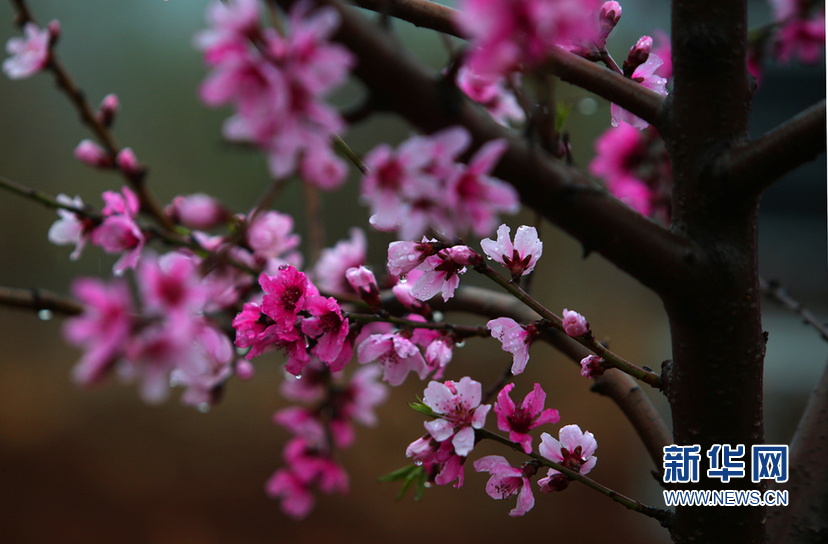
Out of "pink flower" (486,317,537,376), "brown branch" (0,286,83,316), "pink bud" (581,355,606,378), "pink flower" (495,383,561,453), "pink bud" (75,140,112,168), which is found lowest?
"pink flower" (495,383,561,453)

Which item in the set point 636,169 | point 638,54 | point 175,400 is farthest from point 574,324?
point 175,400

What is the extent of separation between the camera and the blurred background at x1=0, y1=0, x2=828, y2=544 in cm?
132

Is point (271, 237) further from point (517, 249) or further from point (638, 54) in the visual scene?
point (638, 54)

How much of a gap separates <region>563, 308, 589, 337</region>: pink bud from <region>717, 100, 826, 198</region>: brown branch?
0.13 m

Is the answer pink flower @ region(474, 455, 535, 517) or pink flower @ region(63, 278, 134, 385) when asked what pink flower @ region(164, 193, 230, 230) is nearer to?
pink flower @ region(63, 278, 134, 385)

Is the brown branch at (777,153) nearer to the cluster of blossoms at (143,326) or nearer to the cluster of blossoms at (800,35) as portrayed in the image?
the cluster of blossoms at (143,326)

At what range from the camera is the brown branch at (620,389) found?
459 millimetres

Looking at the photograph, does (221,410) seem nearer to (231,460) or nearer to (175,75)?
(231,460)

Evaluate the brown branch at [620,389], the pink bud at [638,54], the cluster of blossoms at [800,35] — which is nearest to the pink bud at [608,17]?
the pink bud at [638,54]

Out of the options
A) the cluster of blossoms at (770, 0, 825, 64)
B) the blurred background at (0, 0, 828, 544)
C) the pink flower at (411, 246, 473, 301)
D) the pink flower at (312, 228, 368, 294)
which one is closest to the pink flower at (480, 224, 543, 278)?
the pink flower at (411, 246, 473, 301)

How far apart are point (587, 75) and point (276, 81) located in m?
0.27

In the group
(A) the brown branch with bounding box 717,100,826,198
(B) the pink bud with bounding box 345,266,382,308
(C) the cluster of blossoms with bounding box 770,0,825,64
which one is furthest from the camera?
(C) the cluster of blossoms with bounding box 770,0,825,64

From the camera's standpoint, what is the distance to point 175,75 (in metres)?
1.35

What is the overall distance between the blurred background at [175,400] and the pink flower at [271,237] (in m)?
0.74
